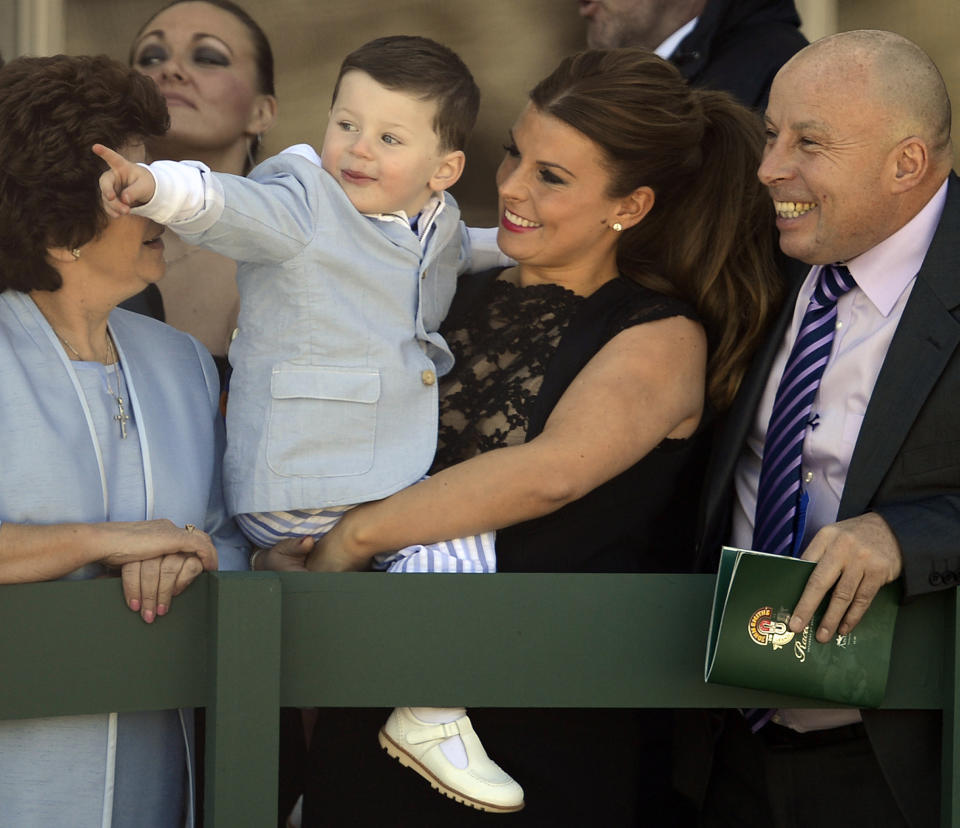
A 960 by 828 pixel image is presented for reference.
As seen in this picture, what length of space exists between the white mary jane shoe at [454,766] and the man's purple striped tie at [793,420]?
62 cm

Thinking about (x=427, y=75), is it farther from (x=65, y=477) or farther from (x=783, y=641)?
(x=783, y=641)

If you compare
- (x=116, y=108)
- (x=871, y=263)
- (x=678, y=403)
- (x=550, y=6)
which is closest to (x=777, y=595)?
(x=678, y=403)

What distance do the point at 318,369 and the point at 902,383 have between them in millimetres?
985

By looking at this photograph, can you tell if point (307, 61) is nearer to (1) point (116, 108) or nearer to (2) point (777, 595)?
(1) point (116, 108)

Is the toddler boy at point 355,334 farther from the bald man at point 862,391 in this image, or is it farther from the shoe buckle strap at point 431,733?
the bald man at point 862,391

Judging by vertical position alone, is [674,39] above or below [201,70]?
above

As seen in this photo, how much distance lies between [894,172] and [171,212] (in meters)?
1.25

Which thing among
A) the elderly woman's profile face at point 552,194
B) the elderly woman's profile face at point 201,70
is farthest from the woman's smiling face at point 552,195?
the elderly woman's profile face at point 201,70

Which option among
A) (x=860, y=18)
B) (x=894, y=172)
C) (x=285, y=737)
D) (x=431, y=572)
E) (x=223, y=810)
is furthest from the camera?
(x=860, y=18)

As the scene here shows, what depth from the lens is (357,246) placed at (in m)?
2.56

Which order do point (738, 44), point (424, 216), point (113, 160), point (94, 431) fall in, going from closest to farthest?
point (113, 160) < point (94, 431) < point (424, 216) < point (738, 44)

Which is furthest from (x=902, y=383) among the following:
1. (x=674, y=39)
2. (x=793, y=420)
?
(x=674, y=39)

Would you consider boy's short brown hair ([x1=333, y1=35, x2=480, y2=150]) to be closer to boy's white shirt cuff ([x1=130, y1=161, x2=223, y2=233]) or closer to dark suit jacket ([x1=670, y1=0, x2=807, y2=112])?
boy's white shirt cuff ([x1=130, y1=161, x2=223, y2=233])

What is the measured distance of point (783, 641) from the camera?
7.22ft
